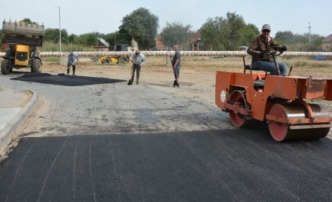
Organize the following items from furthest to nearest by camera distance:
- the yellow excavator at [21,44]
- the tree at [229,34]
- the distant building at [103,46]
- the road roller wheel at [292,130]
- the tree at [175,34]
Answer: the tree at [175,34] < the tree at [229,34] < the distant building at [103,46] < the yellow excavator at [21,44] < the road roller wheel at [292,130]

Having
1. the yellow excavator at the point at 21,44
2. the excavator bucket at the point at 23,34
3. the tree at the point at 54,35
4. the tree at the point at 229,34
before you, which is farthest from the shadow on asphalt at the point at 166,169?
the tree at the point at 54,35

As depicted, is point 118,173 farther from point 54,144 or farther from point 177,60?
point 177,60

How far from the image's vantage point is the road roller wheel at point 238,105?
809 centimetres

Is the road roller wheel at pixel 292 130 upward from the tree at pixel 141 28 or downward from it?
downward

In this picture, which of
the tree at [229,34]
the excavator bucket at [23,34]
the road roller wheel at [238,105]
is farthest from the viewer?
the tree at [229,34]

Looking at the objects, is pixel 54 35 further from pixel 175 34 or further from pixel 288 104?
pixel 288 104

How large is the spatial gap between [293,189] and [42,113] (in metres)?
7.01

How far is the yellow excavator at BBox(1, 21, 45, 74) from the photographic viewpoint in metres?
23.7

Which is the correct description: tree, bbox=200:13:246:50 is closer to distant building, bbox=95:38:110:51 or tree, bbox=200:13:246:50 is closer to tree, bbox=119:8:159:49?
distant building, bbox=95:38:110:51

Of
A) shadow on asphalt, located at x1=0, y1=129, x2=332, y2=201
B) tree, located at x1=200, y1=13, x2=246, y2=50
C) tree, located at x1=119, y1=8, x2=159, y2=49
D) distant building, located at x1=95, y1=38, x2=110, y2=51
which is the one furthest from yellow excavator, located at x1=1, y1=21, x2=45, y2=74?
tree, located at x1=119, y1=8, x2=159, y2=49

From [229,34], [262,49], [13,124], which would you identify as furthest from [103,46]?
[262,49]

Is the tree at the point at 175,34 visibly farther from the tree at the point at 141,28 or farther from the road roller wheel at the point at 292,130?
the road roller wheel at the point at 292,130

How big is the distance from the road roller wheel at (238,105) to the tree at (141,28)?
74.3 m

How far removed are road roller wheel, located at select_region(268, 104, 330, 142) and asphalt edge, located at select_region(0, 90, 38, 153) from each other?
4.40 m
